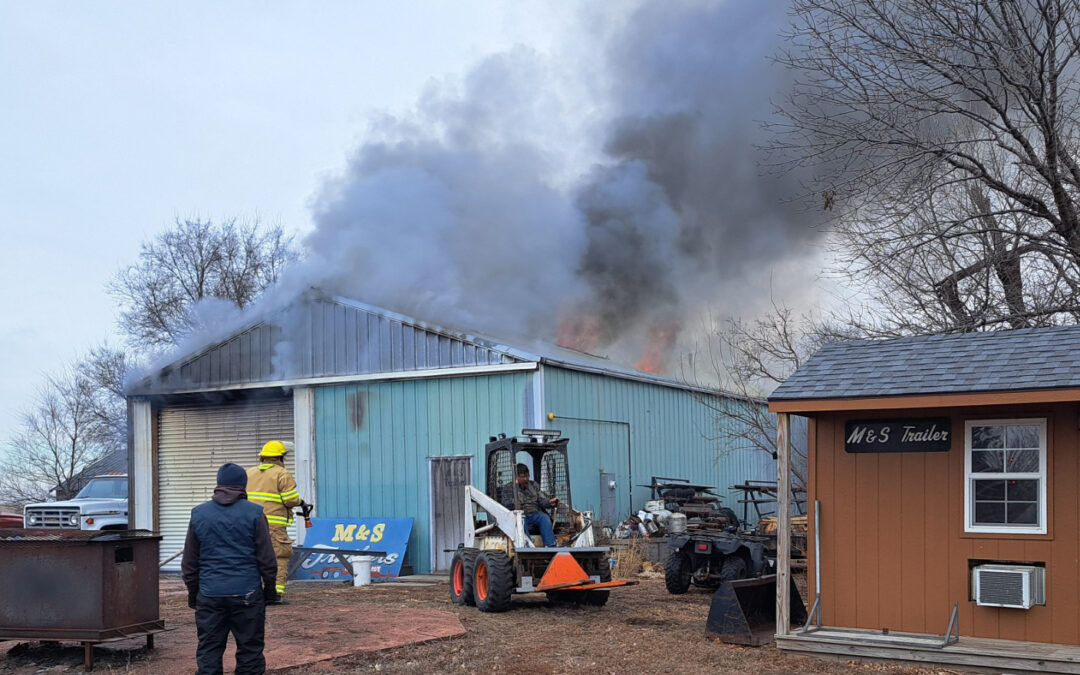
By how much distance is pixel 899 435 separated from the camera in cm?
997

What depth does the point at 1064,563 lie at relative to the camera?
9.06 meters

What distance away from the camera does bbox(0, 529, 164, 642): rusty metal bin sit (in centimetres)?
924

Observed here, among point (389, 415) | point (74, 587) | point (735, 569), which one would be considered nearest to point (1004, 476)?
point (735, 569)

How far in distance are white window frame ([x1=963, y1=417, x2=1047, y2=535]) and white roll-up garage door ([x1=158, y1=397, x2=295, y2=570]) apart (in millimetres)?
15218

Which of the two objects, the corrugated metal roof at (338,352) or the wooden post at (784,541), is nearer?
the wooden post at (784,541)

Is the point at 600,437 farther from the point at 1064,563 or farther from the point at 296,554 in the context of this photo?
the point at 1064,563

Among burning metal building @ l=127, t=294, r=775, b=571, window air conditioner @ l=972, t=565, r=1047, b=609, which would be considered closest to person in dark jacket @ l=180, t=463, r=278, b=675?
window air conditioner @ l=972, t=565, r=1047, b=609

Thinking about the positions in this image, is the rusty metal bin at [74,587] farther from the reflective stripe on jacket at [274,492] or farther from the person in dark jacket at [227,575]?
the reflective stripe on jacket at [274,492]

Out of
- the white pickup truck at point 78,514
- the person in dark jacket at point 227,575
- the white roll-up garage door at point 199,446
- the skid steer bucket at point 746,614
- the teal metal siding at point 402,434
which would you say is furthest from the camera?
the white roll-up garage door at point 199,446

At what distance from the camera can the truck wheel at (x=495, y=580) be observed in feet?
42.0

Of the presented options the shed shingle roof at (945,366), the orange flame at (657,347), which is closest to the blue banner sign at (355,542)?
the orange flame at (657,347)

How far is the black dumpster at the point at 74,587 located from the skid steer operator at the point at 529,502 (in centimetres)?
511

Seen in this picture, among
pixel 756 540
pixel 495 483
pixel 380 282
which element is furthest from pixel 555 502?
pixel 380 282

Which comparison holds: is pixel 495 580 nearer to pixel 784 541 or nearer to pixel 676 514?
pixel 784 541
